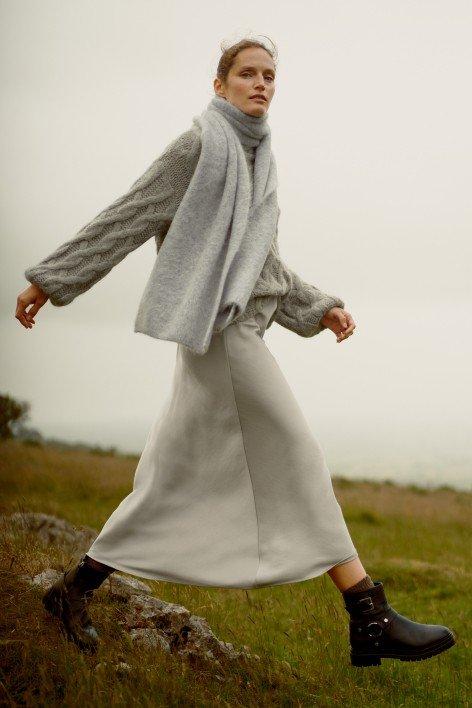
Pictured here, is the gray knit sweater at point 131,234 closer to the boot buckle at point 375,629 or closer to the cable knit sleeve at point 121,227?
the cable knit sleeve at point 121,227

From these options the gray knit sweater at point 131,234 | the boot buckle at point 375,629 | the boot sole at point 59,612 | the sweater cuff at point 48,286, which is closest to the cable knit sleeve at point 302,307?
the gray knit sweater at point 131,234

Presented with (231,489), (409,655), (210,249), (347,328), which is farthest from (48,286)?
(409,655)

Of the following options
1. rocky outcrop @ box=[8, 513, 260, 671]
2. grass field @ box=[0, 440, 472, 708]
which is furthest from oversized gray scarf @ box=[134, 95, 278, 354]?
rocky outcrop @ box=[8, 513, 260, 671]

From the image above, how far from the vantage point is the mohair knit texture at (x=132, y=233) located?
3422 mm

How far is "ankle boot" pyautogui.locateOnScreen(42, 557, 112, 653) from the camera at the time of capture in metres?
3.60

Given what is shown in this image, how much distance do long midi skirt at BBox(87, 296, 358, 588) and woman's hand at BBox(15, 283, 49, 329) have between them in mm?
669

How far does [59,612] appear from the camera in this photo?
365 centimetres

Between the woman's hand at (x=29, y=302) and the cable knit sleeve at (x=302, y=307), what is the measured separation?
3.73ft

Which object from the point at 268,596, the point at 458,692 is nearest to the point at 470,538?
the point at 268,596

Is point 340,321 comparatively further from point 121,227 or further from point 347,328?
point 121,227

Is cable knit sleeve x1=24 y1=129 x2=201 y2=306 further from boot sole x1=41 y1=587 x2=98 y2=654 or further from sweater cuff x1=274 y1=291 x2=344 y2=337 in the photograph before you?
boot sole x1=41 y1=587 x2=98 y2=654

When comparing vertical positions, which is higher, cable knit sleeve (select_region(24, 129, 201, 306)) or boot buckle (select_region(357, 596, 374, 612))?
cable knit sleeve (select_region(24, 129, 201, 306))

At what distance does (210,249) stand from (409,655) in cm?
186

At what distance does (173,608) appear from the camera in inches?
163
